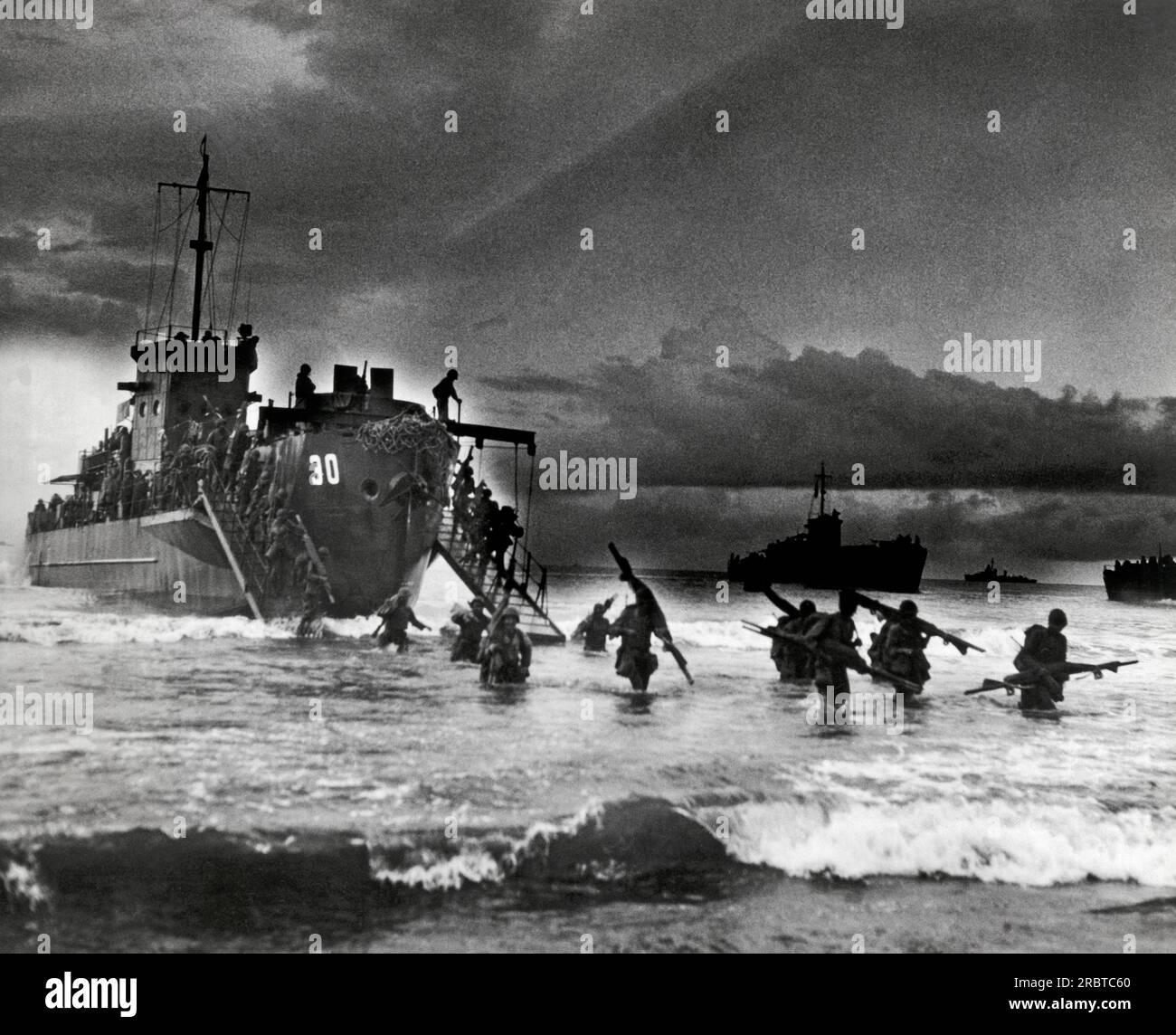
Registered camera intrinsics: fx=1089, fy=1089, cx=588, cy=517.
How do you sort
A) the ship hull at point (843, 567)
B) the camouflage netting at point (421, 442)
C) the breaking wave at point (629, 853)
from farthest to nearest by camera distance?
the ship hull at point (843, 567)
the camouflage netting at point (421, 442)
the breaking wave at point (629, 853)

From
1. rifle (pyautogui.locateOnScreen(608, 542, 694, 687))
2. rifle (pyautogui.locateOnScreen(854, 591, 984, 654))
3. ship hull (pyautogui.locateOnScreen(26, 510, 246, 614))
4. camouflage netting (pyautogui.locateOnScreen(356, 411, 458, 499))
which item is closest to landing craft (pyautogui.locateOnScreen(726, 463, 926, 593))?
rifle (pyautogui.locateOnScreen(854, 591, 984, 654))

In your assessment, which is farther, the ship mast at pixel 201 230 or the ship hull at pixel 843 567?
the ship hull at pixel 843 567

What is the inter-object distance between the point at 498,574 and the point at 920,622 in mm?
2480

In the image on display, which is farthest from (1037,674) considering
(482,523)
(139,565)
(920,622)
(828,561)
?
(139,565)

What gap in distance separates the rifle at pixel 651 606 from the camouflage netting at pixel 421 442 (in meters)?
1.08

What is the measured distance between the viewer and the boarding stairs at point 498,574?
19.9 ft

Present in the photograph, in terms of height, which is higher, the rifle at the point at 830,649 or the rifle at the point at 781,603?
the rifle at the point at 781,603

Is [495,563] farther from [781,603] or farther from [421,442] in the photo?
[781,603]

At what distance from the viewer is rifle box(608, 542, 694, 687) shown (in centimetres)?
603

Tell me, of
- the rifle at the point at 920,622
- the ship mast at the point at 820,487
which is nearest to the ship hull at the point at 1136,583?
the rifle at the point at 920,622

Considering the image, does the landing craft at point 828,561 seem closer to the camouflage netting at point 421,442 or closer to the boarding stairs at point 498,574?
the boarding stairs at point 498,574

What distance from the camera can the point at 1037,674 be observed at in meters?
6.39

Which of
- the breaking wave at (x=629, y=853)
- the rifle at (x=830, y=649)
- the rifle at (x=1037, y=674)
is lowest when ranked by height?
the breaking wave at (x=629, y=853)

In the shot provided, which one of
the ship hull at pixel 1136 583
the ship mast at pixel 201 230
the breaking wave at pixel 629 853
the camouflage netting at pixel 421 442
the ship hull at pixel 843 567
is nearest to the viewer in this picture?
the breaking wave at pixel 629 853
